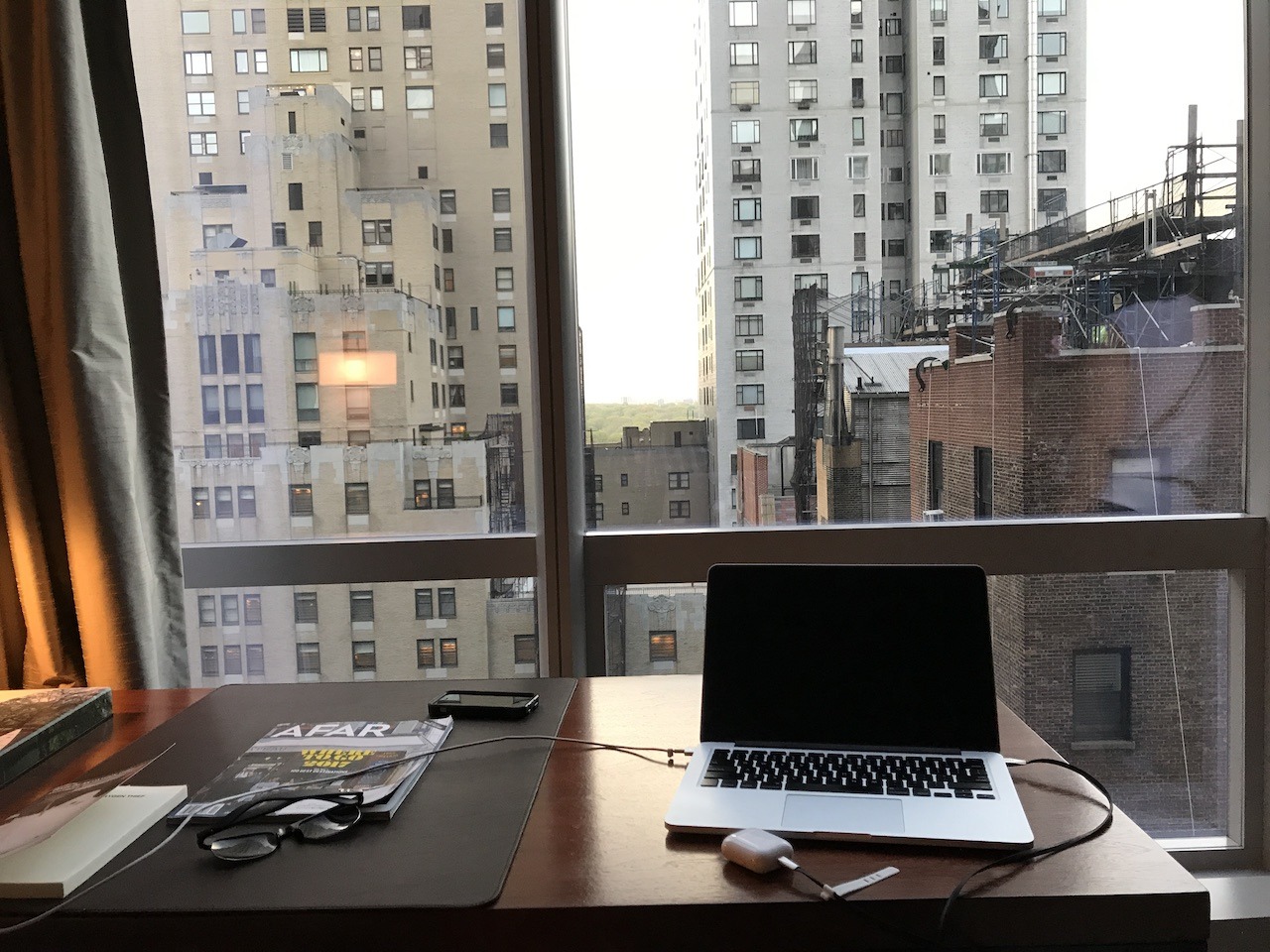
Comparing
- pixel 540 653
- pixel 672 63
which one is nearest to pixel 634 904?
A: pixel 540 653

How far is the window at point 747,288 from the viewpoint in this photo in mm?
2250

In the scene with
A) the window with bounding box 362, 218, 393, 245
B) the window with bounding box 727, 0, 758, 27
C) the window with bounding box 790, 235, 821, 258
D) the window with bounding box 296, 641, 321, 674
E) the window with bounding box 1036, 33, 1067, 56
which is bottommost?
the window with bounding box 296, 641, 321, 674

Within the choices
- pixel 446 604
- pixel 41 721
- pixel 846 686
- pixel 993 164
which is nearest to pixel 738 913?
pixel 846 686

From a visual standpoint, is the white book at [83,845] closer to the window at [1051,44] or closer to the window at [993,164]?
the window at [993,164]

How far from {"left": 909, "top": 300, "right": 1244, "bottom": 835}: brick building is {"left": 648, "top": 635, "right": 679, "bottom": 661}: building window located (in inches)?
25.3

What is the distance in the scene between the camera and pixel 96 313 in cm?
191

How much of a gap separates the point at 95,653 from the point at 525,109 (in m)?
1.46

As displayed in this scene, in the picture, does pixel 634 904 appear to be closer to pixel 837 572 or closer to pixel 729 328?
pixel 837 572

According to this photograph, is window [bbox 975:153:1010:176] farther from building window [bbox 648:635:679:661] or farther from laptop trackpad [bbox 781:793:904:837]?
laptop trackpad [bbox 781:793:904:837]

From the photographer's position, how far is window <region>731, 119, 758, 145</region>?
7.32 feet

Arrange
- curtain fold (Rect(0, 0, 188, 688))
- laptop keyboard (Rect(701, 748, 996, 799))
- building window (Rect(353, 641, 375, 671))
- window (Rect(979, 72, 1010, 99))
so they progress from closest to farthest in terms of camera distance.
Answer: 1. laptop keyboard (Rect(701, 748, 996, 799))
2. curtain fold (Rect(0, 0, 188, 688))
3. window (Rect(979, 72, 1010, 99))
4. building window (Rect(353, 641, 375, 671))

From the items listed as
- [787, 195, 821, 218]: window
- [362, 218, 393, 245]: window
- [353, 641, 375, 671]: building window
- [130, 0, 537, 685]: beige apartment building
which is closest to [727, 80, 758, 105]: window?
[787, 195, 821, 218]: window

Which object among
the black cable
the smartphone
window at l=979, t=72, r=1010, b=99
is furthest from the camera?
window at l=979, t=72, r=1010, b=99

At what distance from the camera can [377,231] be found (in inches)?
89.8
